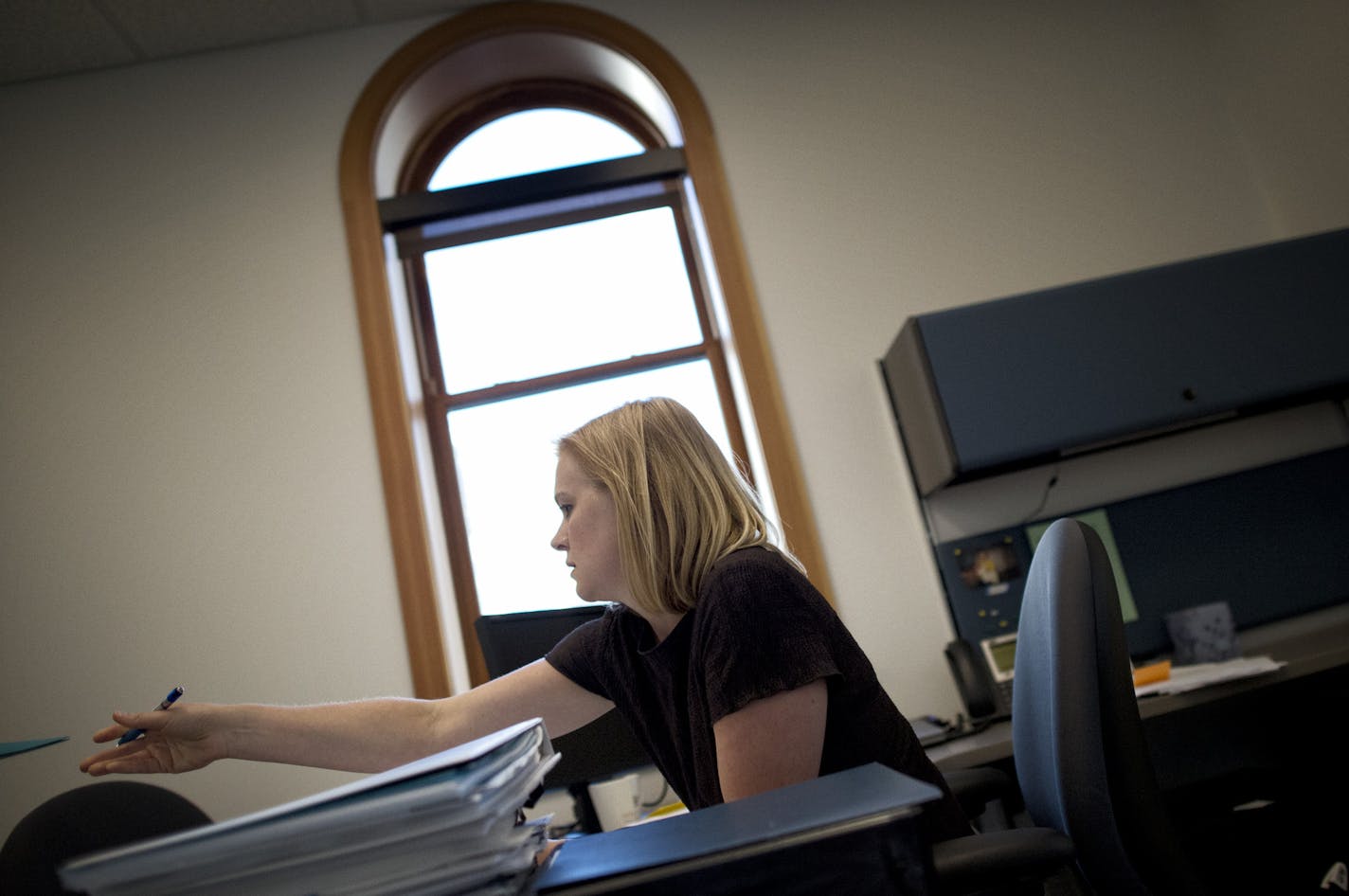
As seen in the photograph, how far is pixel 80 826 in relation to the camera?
2.96ft

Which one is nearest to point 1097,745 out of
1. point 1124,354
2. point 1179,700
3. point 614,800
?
point 1179,700

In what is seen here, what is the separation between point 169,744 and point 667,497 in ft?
1.85

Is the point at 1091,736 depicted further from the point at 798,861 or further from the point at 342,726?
the point at 342,726

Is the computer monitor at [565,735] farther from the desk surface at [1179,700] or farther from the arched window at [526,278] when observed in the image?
the arched window at [526,278]

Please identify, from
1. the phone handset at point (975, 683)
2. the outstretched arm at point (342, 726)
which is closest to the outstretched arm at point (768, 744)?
the outstretched arm at point (342, 726)

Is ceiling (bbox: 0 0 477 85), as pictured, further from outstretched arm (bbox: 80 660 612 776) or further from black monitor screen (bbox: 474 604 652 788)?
outstretched arm (bbox: 80 660 612 776)

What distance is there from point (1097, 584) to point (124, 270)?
2653mm

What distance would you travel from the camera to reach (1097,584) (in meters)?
1.04

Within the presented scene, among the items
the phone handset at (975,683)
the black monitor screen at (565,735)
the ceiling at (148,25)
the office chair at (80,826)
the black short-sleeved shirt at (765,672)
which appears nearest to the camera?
the office chair at (80,826)

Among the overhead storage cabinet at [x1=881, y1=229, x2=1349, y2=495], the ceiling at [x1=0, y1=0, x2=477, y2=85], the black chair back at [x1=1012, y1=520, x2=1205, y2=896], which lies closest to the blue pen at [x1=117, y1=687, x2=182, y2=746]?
the black chair back at [x1=1012, y1=520, x2=1205, y2=896]

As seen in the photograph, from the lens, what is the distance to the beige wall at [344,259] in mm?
2506

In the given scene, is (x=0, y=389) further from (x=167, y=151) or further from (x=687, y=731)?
(x=687, y=731)

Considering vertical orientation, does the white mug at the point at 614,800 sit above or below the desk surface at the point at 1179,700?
above

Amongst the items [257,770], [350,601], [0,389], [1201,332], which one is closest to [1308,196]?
[1201,332]
